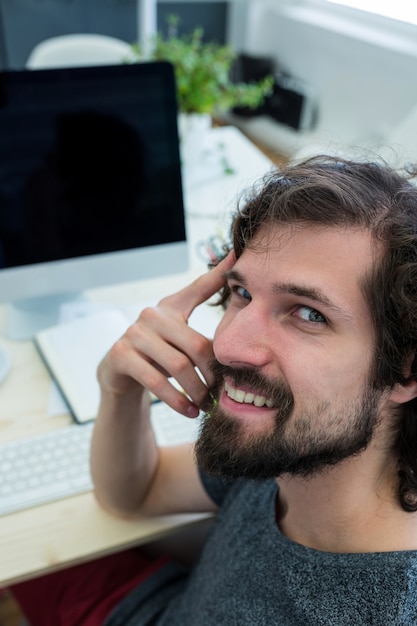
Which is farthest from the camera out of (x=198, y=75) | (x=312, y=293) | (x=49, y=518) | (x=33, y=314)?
(x=198, y=75)

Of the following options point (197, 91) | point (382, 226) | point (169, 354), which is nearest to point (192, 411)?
point (169, 354)

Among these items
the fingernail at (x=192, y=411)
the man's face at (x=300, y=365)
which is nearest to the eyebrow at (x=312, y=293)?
the man's face at (x=300, y=365)

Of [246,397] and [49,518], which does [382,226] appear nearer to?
[246,397]

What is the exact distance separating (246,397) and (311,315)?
0.12m

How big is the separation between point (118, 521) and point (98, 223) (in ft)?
1.83

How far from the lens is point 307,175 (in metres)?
0.71

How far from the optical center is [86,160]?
1058 mm

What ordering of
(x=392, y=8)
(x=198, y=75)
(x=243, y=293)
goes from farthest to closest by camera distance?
(x=392, y=8) → (x=198, y=75) → (x=243, y=293)

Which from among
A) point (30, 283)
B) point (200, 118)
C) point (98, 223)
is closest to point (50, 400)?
point (30, 283)

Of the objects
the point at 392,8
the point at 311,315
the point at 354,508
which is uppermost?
the point at 392,8

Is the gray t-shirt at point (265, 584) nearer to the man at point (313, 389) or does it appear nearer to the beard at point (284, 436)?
the man at point (313, 389)

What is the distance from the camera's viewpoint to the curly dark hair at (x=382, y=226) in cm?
64

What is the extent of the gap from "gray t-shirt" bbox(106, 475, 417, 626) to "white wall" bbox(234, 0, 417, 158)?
1477mm

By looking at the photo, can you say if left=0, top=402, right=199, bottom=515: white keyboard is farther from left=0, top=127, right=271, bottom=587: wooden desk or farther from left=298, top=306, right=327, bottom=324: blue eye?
left=298, top=306, right=327, bottom=324: blue eye
